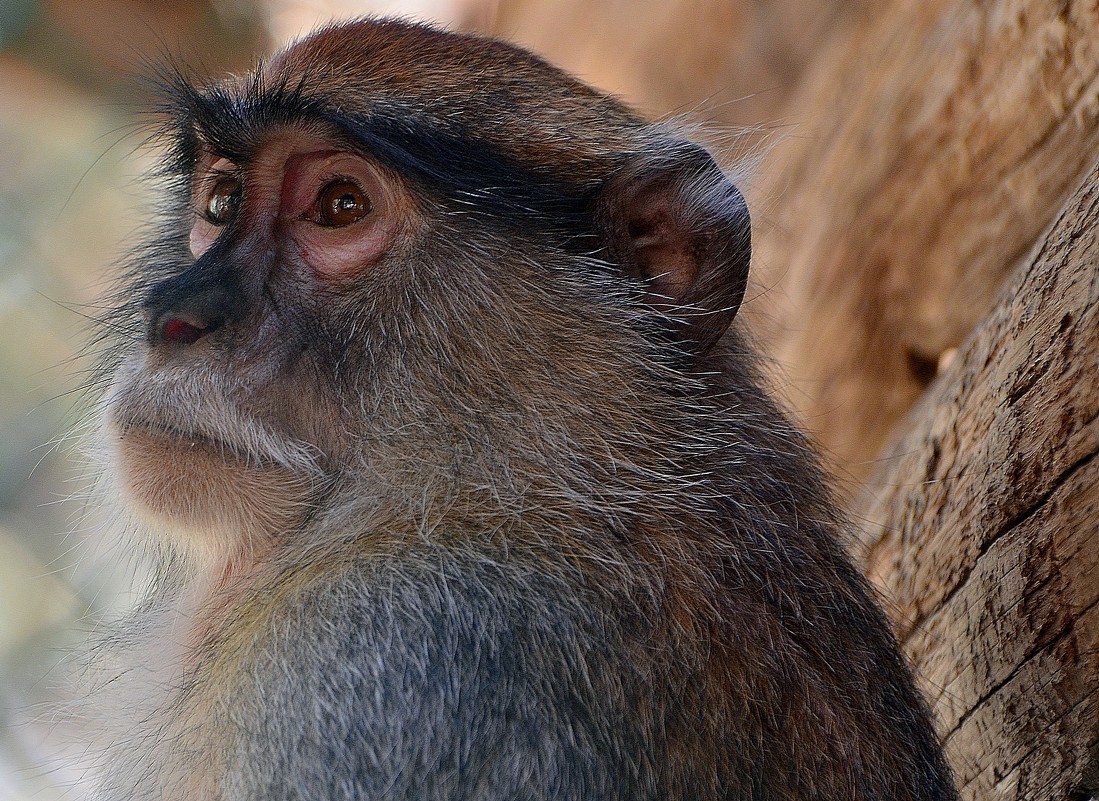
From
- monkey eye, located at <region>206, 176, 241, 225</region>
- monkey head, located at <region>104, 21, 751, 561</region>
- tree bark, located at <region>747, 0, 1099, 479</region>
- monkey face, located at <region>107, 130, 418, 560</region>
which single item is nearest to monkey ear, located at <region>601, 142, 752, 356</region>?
monkey head, located at <region>104, 21, 751, 561</region>

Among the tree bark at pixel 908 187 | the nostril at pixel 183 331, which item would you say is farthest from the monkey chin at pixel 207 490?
the tree bark at pixel 908 187

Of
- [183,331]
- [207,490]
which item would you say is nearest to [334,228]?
[183,331]

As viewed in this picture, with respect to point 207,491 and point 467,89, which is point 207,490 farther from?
point 467,89

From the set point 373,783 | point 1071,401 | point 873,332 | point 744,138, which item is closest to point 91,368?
point 373,783

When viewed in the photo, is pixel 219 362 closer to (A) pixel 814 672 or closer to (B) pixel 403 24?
(B) pixel 403 24

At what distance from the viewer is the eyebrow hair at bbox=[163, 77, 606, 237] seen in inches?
85.3

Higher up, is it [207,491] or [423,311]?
[423,311]

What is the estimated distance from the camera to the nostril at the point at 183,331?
6.79 ft

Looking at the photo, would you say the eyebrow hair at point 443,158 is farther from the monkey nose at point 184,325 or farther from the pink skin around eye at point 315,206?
the monkey nose at point 184,325

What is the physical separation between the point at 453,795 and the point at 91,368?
5.23ft

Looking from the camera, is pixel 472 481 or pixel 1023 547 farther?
pixel 1023 547

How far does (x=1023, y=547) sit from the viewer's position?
85.7 inches

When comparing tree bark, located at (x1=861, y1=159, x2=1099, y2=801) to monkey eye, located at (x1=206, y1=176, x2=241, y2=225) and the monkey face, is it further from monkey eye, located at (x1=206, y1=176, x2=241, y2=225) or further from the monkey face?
monkey eye, located at (x1=206, y1=176, x2=241, y2=225)

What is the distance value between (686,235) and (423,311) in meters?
0.56
